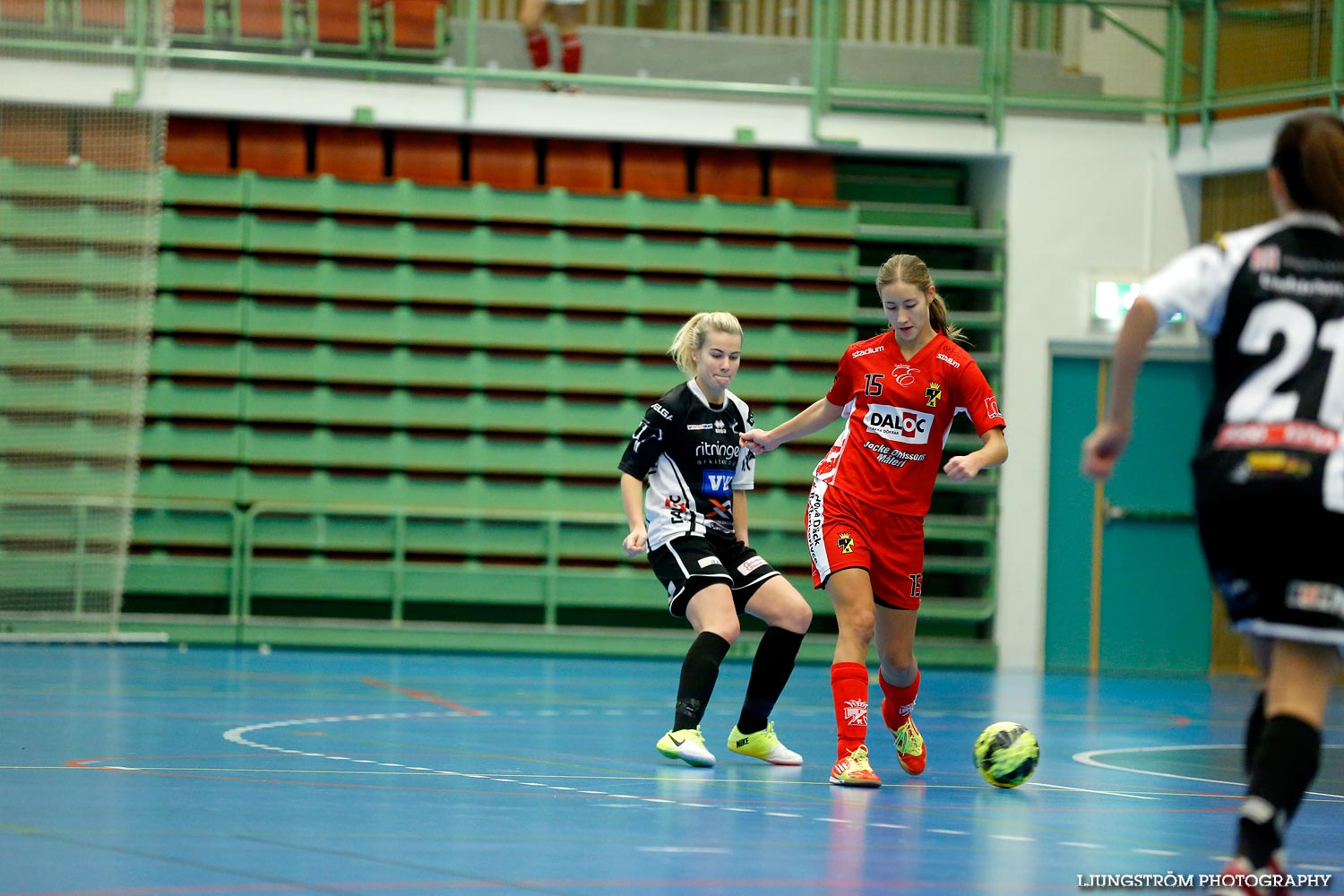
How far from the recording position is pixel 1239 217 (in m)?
13.0

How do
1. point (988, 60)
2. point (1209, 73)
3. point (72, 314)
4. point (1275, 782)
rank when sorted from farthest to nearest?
point (988, 60)
point (1209, 73)
point (72, 314)
point (1275, 782)

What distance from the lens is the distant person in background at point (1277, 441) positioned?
317 cm

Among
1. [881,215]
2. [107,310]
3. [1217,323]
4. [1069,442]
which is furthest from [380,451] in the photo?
[1217,323]

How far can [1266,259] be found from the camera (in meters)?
3.36

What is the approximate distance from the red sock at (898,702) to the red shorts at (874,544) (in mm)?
316

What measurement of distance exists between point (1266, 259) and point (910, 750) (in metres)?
3.06

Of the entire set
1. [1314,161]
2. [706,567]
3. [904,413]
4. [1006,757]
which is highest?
[1314,161]

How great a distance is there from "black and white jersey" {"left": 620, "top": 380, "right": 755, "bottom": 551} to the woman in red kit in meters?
0.41

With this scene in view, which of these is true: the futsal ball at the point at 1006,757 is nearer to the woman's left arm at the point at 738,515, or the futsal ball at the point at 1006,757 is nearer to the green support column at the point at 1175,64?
the woman's left arm at the point at 738,515

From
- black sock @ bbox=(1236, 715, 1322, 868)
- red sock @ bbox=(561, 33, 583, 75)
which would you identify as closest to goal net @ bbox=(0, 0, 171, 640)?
red sock @ bbox=(561, 33, 583, 75)

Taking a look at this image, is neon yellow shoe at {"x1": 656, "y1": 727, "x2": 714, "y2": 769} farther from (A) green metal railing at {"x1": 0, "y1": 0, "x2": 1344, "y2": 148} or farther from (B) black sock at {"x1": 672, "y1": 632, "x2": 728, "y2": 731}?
(A) green metal railing at {"x1": 0, "y1": 0, "x2": 1344, "y2": 148}

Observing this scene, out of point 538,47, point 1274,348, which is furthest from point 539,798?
point 538,47

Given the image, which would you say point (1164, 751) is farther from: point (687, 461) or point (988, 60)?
point (988, 60)

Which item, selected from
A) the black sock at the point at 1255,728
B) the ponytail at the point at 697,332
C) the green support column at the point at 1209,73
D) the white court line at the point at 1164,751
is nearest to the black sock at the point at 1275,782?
the black sock at the point at 1255,728
